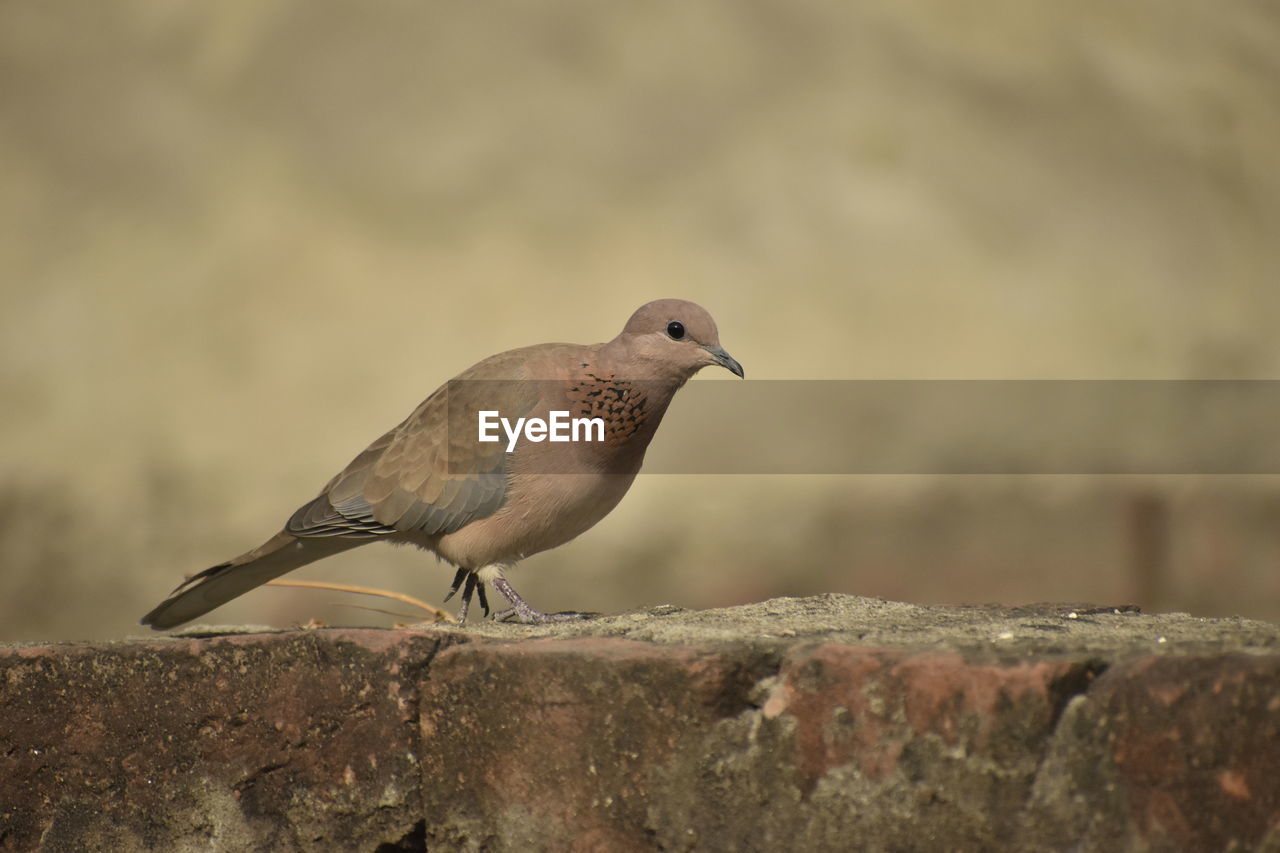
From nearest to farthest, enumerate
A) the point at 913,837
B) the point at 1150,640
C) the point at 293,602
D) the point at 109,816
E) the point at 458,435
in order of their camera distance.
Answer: the point at 913,837
the point at 1150,640
the point at 109,816
the point at 458,435
the point at 293,602

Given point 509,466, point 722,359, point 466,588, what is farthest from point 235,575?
point 722,359

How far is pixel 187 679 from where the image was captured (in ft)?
9.04

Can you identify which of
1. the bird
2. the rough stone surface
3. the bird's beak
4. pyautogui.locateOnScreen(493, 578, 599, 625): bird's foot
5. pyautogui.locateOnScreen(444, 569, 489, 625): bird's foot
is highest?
the bird's beak

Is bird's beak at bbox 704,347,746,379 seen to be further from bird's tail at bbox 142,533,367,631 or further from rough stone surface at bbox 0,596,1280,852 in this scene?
bird's tail at bbox 142,533,367,631

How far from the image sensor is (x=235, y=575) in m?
3.77

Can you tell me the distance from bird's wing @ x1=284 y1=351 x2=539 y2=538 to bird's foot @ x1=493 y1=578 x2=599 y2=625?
0.62ft

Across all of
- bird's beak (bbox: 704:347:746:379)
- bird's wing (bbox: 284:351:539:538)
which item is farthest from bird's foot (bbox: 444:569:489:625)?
bird's beak (bbox: 704:347:746:379)

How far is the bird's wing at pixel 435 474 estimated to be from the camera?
11.7 feet

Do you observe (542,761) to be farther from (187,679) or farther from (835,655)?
(187,679)

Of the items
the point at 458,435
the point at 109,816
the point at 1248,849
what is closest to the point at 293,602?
the point at 458,435

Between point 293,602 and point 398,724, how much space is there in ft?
11.6

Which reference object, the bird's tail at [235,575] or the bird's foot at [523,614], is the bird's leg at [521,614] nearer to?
the bird's foot at [523,614]

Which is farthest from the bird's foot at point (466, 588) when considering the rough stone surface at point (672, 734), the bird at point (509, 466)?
the rough stone surface at point (672, 734)

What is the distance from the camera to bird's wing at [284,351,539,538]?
356 centimetres
